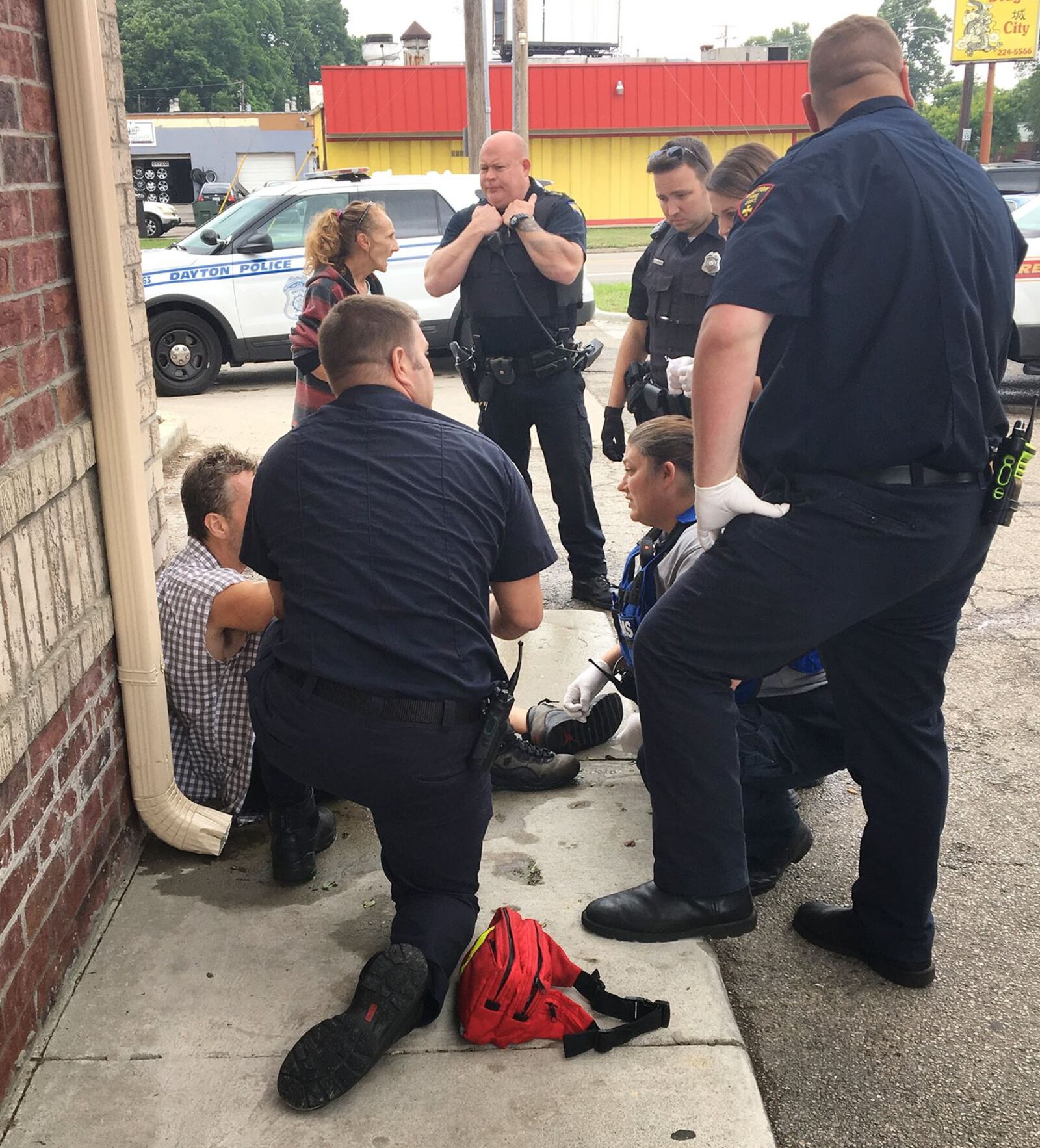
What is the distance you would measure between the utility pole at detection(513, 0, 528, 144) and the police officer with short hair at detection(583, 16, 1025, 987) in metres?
19.9

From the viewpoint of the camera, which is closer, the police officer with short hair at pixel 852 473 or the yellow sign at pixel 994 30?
the police officer with short hair at pixel 852 473

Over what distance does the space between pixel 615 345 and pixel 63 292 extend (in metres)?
11.2

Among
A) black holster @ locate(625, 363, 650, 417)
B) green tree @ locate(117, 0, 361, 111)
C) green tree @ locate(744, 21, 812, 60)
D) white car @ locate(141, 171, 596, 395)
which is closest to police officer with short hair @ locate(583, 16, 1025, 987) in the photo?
black holster @ locate(625, 363, 650, 417)

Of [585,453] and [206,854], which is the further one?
[585,453]

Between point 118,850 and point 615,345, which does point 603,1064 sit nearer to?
point 118,850

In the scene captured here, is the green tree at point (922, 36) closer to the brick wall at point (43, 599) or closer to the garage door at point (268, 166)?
the garage door at point (268, 166)

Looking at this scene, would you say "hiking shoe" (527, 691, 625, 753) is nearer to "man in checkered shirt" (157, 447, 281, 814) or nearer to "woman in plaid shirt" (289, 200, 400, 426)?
"man in checkered shirt" (157, 447, 281, 814)

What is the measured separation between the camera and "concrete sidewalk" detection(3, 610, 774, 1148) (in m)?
2.13

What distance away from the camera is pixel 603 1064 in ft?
7.55

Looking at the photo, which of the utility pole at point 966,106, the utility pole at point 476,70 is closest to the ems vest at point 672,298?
the utility pole at point 476,70

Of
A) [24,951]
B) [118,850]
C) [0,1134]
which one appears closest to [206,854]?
[118,850]

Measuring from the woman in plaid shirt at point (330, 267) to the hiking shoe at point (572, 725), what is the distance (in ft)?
6.08

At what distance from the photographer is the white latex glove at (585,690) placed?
3.55 metres

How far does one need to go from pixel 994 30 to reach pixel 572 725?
37250mm
